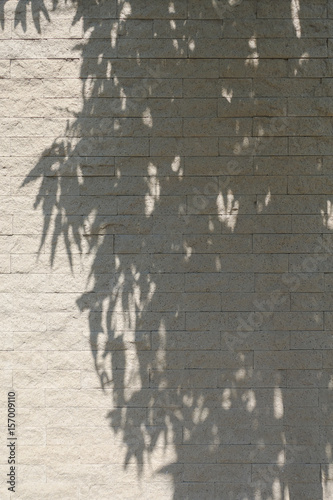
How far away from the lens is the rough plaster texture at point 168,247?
4.36 metres

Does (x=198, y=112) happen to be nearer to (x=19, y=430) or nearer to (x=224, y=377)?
(x=224, y=377)

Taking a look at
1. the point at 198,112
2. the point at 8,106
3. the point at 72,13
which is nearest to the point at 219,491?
the point at 198,112

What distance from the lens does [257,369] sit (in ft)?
14.3

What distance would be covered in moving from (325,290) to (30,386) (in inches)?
88.5

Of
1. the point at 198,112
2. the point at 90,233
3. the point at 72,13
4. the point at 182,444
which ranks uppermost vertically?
the point at 72,13

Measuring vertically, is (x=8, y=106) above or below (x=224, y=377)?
above

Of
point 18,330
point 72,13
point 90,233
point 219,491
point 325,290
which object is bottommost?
point 219,491

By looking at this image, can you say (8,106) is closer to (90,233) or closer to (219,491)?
(90,233)

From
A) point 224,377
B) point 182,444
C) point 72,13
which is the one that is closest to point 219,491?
point 182,444

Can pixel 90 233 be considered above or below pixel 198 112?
below

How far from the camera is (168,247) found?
439cm

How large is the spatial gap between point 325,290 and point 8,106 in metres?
2.67

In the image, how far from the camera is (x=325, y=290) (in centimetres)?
439

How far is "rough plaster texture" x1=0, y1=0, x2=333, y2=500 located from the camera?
436 cm
